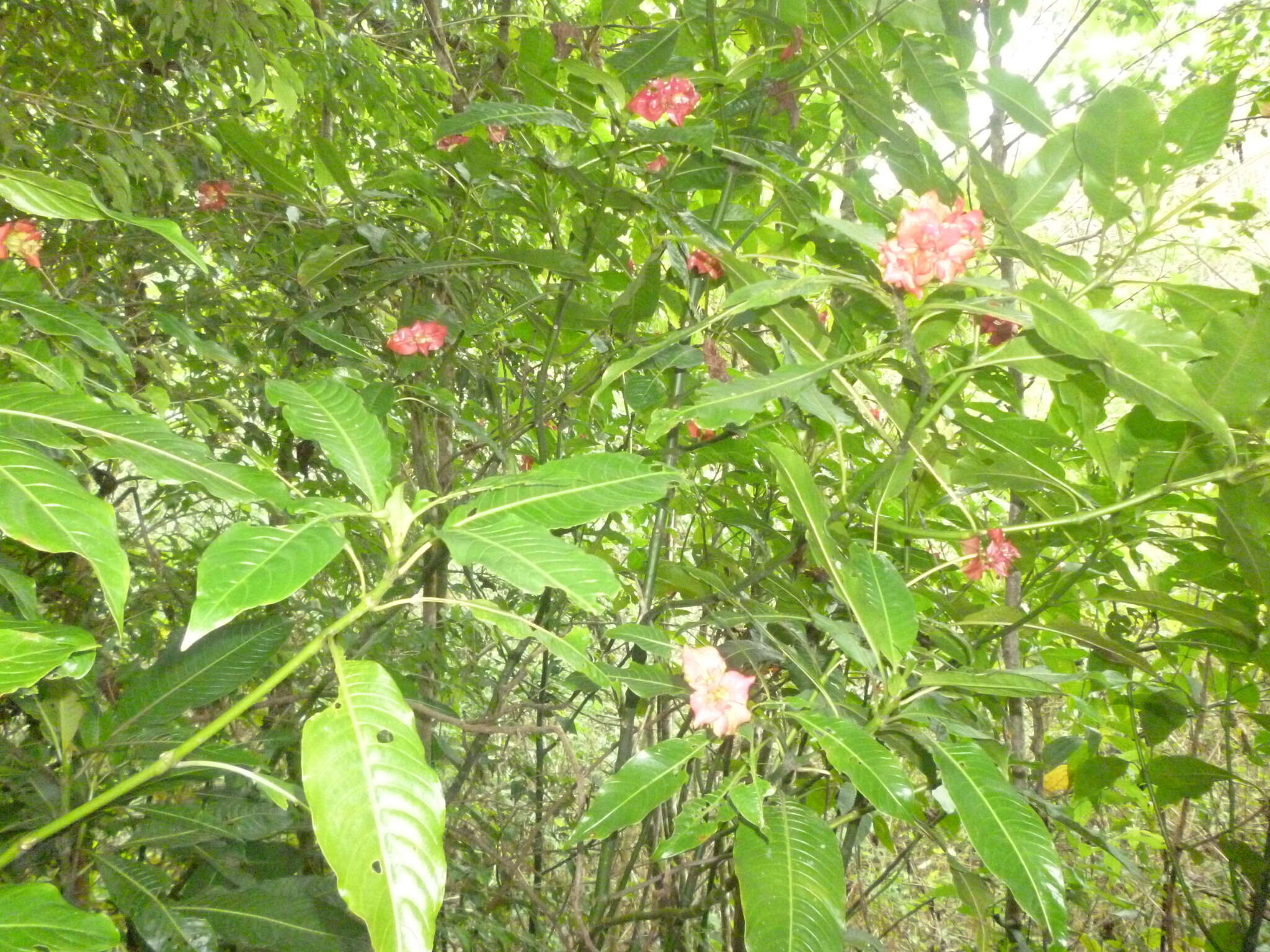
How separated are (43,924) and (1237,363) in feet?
4.08

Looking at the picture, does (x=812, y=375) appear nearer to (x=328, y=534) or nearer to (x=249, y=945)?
(x=328, y=534)

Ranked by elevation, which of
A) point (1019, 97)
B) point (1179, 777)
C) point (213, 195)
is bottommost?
point (1179, 777)

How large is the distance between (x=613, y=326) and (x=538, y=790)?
1301 millimetres

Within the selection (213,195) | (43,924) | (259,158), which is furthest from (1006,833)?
(213,195)

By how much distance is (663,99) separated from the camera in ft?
4.08

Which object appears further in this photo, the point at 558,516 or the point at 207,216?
the point at 207,216

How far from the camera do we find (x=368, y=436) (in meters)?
0.64

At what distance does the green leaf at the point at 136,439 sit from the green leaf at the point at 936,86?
1.05 m

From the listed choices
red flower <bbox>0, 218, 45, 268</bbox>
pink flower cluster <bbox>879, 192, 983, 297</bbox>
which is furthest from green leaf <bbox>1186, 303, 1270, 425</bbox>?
red flower <bbox>0, 218, 45, 268</bbox>

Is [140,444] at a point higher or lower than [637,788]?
higher

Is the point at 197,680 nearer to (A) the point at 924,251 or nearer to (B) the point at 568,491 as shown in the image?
(B) the point at 568,491

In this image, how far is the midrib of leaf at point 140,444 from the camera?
20.8 inches

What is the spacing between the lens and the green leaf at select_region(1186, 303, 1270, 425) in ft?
2.95

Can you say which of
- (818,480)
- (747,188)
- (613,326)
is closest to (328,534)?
(613,326)
